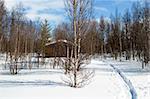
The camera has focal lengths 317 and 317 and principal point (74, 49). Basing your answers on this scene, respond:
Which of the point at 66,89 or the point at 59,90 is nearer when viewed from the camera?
the point at 59,90

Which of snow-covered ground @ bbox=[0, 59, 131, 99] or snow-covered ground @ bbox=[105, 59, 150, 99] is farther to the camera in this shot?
snow-covered ground @ bbox=[105, 59, 150, 99]

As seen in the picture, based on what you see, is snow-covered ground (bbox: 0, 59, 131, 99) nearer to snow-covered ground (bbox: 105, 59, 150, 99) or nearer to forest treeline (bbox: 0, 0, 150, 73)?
snow-covered ground (bbox: 105, 59, 150, 99)

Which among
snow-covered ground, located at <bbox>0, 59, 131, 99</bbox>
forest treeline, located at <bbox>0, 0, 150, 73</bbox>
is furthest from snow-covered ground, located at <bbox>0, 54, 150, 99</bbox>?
forest treeline, located at <bbox>0, 0, 150, 73</bbox>

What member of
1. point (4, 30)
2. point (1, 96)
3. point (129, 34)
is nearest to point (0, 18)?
point (4, 30)

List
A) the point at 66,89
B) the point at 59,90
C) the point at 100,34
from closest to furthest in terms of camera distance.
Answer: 1. the point at 59,90
2. the point at 66,89
3. the point at 100,34

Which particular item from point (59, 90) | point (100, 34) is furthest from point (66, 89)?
point (100, 34)

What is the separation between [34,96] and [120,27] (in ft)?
213

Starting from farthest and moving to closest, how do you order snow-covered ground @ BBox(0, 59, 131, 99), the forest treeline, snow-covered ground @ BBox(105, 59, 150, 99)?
the forest treeline
snow-covered ground @ BBox(105, 59, 150, 99)
snow-covered ground @ BBox(0, 59, 131, 99)

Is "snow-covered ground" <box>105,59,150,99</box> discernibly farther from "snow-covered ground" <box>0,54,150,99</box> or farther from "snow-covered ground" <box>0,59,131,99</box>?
"snow-covered ground" <box>0,59,131,99</box>

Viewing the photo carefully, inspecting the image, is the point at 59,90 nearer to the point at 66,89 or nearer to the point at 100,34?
the point at 66,89

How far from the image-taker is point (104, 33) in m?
87.5

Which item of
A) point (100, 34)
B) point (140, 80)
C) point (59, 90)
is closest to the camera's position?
point (59, 90)

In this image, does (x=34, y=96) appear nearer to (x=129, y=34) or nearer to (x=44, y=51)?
(x=44, y=51)

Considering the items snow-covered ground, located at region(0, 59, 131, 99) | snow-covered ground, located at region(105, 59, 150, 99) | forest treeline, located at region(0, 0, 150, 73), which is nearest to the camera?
snow-covered ground, located at region(0, 59, 131, 99)
